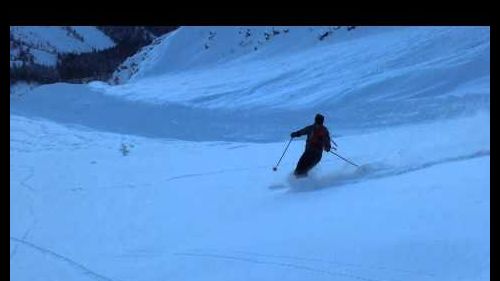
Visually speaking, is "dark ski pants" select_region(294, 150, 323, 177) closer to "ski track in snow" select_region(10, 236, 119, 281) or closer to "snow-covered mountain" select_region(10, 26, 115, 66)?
"ski track in snow" select_region(10, 236, 119, 281)

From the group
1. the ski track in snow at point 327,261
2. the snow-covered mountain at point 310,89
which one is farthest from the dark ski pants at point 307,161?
the snow-covered mountain at point 310,89

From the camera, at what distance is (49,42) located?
3581cm

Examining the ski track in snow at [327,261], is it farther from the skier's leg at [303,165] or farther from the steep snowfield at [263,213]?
the skier's leg at [303,165]

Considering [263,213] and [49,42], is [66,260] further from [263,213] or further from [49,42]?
[49,42]

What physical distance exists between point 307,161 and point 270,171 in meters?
1.47

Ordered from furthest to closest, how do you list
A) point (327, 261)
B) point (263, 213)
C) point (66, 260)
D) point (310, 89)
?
point (310, 89)
point (263, 213)
point (66, 260)
point (327, 261)

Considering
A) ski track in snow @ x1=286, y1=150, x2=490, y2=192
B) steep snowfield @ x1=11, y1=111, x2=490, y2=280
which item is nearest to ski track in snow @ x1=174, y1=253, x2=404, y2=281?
steep snowfield @ x1=11, y1=111, x2=490, y2=280

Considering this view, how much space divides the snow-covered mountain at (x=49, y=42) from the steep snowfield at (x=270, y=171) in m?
10.9

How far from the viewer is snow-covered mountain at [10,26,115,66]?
32.2 metres

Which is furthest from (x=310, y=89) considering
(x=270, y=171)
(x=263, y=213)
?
(x=263, y=213)

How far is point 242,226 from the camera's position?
27.7 ft

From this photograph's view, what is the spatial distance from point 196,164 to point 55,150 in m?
3.63

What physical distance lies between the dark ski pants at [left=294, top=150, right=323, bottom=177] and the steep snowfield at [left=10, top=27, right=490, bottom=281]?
0.22m

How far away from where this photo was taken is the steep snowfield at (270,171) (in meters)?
7.22
